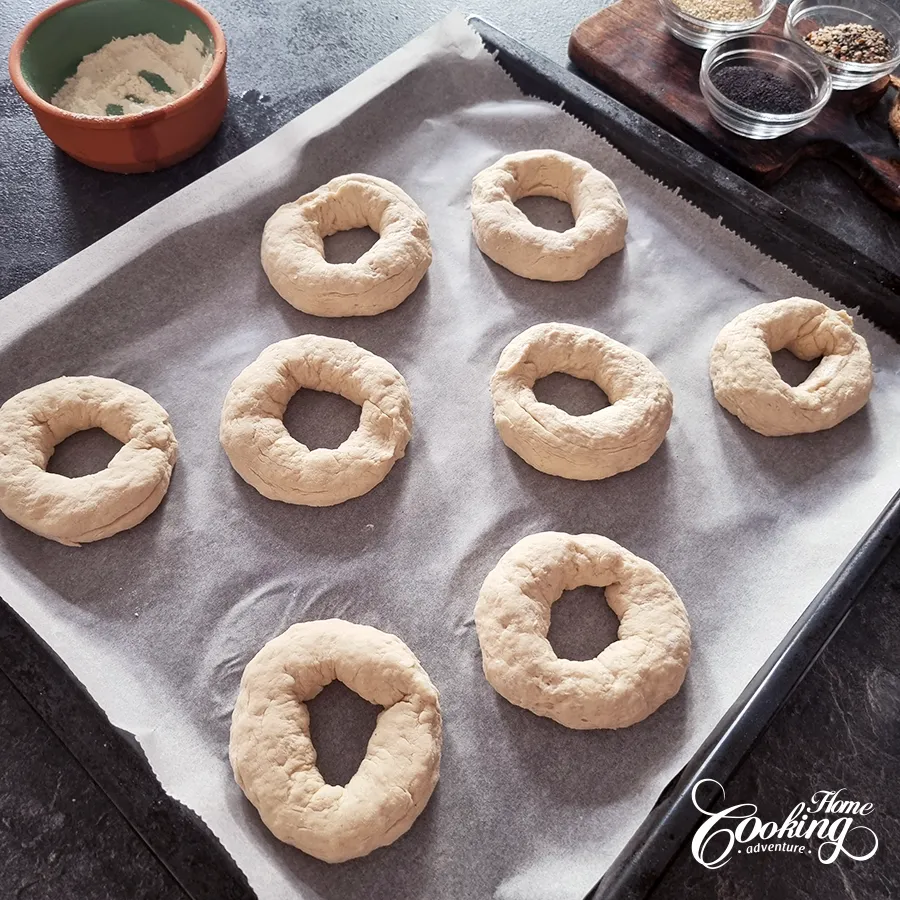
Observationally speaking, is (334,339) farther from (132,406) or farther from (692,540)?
(692,540)

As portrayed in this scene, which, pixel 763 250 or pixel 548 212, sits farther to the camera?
pixel 548 212

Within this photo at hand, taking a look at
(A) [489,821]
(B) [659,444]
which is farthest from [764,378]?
(A) [489,821]

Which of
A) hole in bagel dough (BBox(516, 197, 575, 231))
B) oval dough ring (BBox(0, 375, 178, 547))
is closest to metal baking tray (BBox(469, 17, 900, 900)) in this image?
hole in bagel dough (BBox(516, 197, 575, 231))

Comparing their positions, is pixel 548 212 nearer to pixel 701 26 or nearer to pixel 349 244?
pixel 349 244

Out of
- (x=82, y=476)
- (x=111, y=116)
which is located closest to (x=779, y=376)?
(x=82, y=476)

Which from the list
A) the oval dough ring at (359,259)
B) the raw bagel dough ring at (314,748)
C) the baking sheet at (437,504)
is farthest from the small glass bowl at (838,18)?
the raw bagel dough ring at (314,748)

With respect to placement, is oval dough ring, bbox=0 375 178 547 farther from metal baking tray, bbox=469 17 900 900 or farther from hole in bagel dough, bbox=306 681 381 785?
metal baking tray, bbox=469 17 900 900
